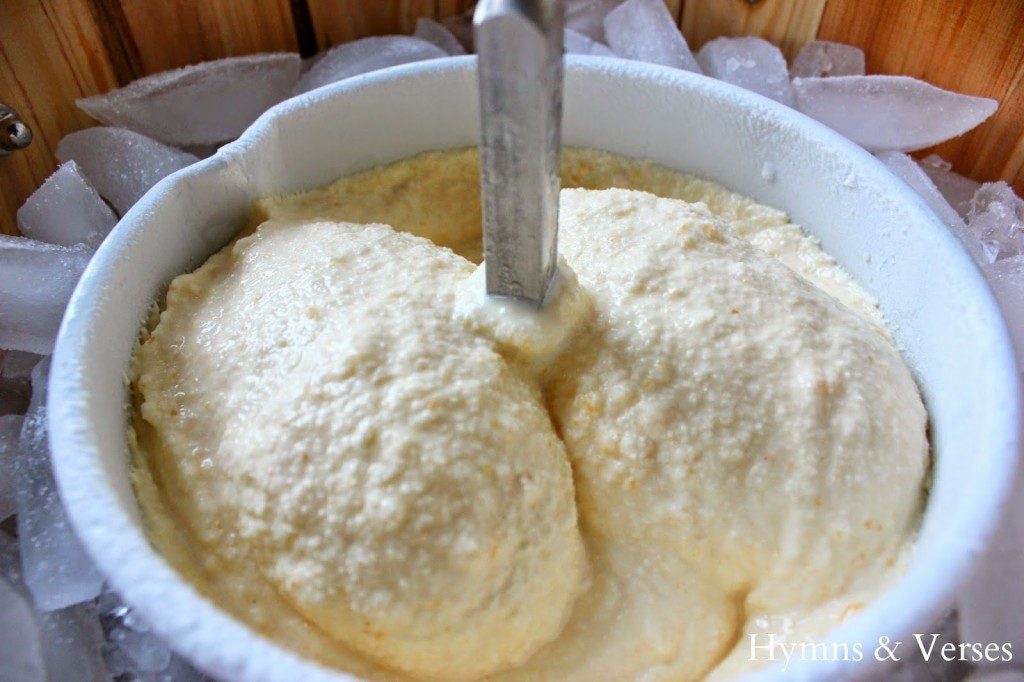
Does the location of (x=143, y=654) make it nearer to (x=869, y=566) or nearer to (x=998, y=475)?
(x=869, y=566)

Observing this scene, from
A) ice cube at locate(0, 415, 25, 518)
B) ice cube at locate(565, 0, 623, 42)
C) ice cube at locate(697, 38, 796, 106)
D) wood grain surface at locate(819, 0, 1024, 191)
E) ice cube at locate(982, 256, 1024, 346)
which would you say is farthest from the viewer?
ice cube at locate(565, 0, 623, 42)

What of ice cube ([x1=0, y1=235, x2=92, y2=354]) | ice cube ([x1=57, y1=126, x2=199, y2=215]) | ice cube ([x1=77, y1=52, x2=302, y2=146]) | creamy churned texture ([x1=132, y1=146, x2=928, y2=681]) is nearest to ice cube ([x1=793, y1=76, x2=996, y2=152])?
creamy churned texture ([x1=132, y1=146, x2=928, y2=681])

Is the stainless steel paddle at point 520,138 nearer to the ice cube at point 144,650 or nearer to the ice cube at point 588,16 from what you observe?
the ice cube at point 144,650

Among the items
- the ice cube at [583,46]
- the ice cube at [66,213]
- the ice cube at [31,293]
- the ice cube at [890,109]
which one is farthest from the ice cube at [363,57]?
the ice cube at [890,109]

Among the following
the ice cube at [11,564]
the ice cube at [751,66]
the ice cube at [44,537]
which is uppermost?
the ice cube at [751,66]

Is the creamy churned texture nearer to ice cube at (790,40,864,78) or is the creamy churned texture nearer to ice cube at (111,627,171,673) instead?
ice cube at (111,627,171,673)

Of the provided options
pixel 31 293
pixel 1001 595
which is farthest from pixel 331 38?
pixel 1001 595

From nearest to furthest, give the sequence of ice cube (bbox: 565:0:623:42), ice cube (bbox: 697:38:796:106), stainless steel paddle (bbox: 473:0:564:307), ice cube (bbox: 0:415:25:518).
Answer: stainless steel paddle (bbox: 473:0:564:307) → ice cube (bbox: 0:415:25:518) → ice cube (bbox: 697:38:796:106) → ice cube (bbox: 565:0:623:42)
